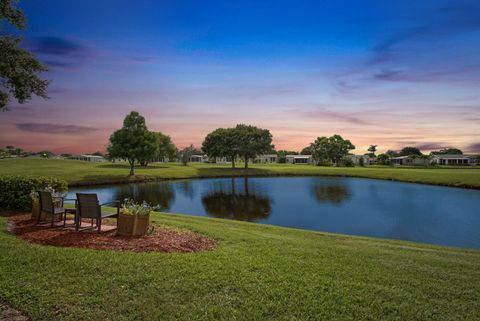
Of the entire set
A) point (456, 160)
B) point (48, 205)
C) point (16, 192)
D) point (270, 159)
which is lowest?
point (48, 205)

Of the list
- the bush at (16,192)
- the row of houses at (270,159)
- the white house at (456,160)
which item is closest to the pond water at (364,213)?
the bush at (16,192)

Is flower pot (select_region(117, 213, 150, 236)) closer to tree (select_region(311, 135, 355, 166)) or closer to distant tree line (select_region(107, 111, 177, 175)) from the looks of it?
distant tree line (select_region(107, 111, 177, 175))

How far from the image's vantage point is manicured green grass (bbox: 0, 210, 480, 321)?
4.12 metres

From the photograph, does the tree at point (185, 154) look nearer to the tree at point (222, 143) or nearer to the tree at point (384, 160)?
the tree at point (222, 143)

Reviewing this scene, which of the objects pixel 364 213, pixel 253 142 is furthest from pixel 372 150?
pixel 364 213

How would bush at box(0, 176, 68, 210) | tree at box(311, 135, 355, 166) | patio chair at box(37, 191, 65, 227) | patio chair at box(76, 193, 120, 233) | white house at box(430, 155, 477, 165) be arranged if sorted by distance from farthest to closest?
1. white house at box(430, 155, 477, 165)
2. tree at box(311, 135, 355, 166)
3. bush at box(0, 176, 68, 210)
4. patio chair at box(37, 191, 65, 227)
5. patio chair at box(76, 193, 120, 233)

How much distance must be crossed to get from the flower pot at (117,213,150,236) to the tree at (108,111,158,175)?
1580 inches

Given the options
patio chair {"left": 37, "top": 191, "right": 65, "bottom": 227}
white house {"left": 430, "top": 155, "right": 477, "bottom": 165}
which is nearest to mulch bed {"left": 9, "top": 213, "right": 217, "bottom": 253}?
patio chair {"left": 37, "top": 191, "right": 65, "bottom": 227}

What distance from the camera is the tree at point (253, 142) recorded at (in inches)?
2741

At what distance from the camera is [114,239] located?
7531 millimetres

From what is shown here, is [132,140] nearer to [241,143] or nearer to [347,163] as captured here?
[241,143]

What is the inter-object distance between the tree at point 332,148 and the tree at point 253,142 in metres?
32.2

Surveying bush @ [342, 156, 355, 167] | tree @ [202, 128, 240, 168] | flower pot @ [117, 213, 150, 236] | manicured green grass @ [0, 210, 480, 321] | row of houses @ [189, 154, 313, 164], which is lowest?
manicured green grass @ [0, 210, 480, 321]

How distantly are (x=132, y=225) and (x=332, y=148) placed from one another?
93573 mm
